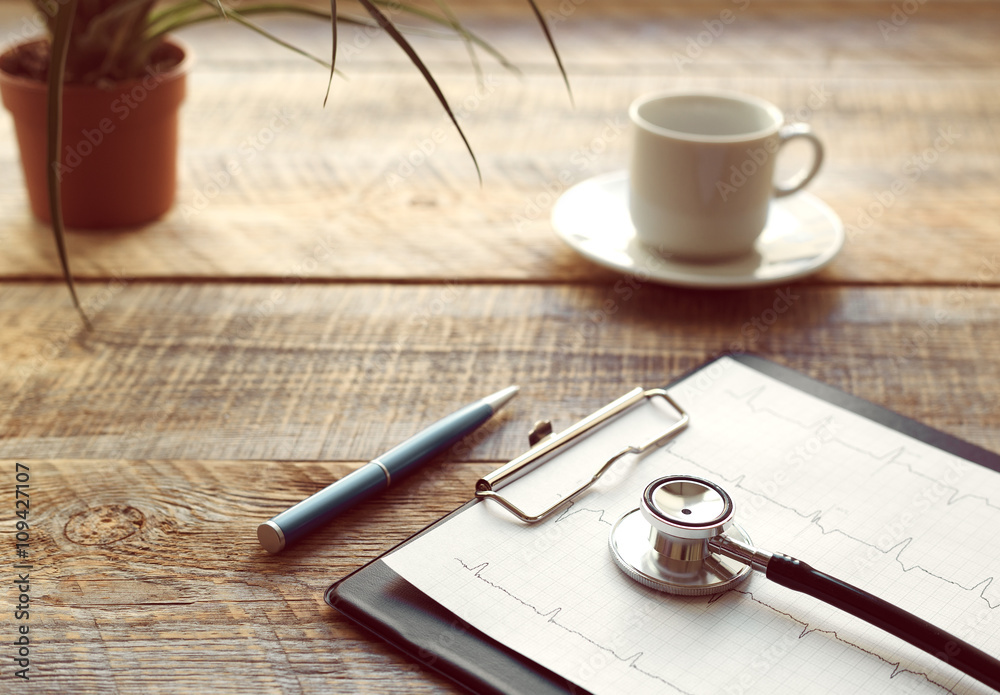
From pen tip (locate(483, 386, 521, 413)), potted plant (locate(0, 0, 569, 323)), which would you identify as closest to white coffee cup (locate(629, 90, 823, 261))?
potted plant (locate(0, 0, 569, 323))

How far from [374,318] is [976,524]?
1.60 feet

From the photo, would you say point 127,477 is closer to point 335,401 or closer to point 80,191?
point 335,401

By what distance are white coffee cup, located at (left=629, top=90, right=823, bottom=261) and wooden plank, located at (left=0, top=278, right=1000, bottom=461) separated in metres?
0.05

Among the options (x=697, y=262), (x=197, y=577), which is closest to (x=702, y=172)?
(x=697, y=262)

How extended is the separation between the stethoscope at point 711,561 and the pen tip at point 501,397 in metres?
0.16

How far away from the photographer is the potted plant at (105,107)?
91 centimetres

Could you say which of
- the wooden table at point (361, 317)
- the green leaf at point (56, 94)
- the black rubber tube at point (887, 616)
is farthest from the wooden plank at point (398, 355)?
the black rubber tube at point (887, 616)

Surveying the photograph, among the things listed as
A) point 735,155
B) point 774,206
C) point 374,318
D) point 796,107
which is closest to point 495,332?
point 374,318

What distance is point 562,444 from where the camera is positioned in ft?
2.10

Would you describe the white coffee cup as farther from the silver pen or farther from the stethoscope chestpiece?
the stethoscope chestpiece

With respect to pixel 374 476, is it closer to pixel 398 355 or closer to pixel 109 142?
pixel 398 355

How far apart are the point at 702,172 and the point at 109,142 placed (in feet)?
1.82

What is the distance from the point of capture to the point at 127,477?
646 mm

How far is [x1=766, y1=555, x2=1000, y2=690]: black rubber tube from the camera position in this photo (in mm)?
459
